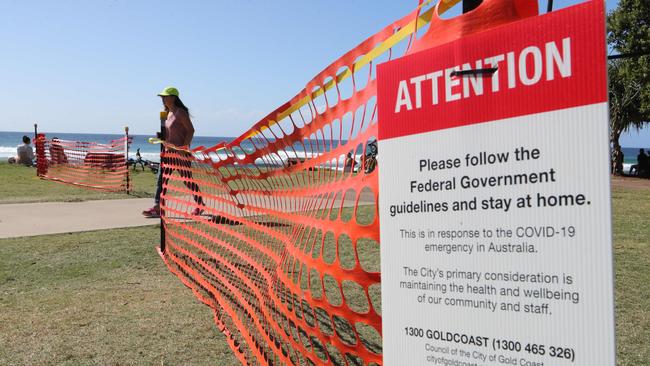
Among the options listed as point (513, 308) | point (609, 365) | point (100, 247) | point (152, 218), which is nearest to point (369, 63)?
point (513, 308)

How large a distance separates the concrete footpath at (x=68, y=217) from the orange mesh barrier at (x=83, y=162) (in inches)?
198

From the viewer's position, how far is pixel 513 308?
138 centimetres

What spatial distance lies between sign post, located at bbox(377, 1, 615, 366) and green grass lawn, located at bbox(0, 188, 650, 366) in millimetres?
2041

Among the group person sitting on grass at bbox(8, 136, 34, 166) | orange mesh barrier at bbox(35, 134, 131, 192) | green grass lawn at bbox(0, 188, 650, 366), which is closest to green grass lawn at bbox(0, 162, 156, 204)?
orange mesh barrier at bbox(35, 134, 131, 192)

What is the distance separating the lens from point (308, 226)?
289cm

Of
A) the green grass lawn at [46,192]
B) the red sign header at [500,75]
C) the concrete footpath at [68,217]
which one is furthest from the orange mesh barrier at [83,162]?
the red sign header at [500,75]

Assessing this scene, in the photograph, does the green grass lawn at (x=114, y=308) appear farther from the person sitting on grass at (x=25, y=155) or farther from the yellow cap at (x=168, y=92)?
the person sitting on grass at (x=25, y=155)

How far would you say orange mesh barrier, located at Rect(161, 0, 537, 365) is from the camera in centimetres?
213

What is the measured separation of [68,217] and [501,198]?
9.11m

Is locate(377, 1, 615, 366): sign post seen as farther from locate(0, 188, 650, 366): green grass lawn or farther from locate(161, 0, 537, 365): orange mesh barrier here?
locate(0, 188, 650, 366): green grass lawn

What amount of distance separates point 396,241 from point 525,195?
1.34 ft

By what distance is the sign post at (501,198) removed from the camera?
1.27m

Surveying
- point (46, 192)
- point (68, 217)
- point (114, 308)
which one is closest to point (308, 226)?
point (114, 308)

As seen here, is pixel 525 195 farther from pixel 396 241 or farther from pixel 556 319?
pixel 396 241
